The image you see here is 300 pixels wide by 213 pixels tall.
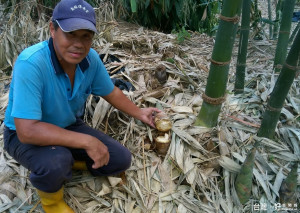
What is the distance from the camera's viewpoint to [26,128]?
1461mm

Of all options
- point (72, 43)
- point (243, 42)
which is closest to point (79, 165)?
point (72, 43)

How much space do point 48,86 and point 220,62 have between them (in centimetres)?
109

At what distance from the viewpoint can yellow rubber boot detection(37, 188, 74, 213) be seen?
162cm

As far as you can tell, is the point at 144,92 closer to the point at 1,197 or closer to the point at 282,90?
the point at 282,90

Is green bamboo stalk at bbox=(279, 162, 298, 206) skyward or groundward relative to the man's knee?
groundward

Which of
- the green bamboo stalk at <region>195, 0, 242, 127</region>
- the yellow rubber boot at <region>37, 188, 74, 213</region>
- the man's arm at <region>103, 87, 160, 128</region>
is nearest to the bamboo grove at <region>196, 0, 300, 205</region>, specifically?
the green bamboo stalk at <region>195, 0, 242, 127</region>

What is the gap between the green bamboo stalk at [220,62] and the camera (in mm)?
1665

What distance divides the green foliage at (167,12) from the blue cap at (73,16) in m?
2.68

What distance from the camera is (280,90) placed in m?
1.82

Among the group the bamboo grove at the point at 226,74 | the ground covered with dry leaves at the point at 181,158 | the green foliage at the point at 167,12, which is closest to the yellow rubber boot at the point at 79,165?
the ground covered with dry leaves at the point at 181,158

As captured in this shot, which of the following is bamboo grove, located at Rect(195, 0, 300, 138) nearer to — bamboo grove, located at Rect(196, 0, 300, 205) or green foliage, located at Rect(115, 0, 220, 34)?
bamboo grove, located at Rect(196, 0, 300, 205)

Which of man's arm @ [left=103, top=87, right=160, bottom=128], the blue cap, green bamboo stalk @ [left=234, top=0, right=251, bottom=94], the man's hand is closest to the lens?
the blue cap

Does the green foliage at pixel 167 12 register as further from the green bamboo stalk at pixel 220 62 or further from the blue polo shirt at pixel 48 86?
the blue polo shirt at pixel 48 86

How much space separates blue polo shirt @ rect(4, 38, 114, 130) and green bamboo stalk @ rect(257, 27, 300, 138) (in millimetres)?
1156
